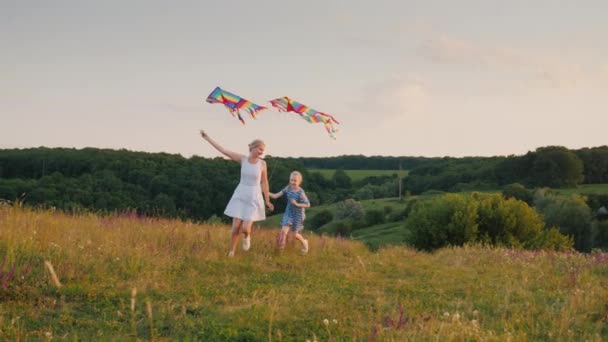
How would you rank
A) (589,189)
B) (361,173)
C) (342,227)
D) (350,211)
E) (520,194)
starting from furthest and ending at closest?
(361,173), (589,189), (350,211), (342,227), (520,194)

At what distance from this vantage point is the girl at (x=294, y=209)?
1211cm

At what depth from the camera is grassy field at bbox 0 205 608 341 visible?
19.6 ft

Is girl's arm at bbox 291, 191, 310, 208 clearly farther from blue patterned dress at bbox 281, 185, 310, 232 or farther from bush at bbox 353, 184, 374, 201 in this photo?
bush at bbox 353, 184, 374, 201

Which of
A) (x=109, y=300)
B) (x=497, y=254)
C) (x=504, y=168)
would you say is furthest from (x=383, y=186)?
(x=109, y=300)

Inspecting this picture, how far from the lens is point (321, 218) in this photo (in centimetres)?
10356

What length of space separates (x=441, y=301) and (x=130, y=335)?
15.1ft

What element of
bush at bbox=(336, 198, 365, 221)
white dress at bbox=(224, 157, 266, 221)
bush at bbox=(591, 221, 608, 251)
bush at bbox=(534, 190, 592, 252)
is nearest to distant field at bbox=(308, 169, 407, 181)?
bush at bbox=(336, 198, 365, 221)

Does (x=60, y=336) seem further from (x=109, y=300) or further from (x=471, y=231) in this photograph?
(x=471, y=231)

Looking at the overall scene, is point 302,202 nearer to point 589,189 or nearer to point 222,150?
point 222,150

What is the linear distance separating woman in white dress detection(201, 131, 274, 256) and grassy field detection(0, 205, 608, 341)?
0.64 metres

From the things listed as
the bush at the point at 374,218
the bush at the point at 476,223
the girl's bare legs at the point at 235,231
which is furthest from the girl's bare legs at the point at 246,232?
the bush at the point at 374,218

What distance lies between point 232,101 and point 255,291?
15.7 ft

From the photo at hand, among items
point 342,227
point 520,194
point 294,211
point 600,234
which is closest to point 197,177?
point 342,227

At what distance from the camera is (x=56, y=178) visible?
215ft
